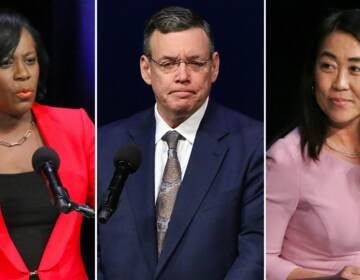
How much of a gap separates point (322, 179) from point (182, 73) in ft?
2.89

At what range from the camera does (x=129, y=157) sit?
11.8 feet

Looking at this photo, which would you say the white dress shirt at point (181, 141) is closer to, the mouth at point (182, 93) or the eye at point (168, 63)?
the mouth at point (182, 93)

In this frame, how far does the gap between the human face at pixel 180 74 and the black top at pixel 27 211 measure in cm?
72

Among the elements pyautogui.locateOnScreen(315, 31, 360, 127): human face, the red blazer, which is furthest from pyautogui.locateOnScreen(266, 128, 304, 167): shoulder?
the red blazer

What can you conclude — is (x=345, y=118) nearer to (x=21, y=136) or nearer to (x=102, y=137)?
(x=102, y=137)

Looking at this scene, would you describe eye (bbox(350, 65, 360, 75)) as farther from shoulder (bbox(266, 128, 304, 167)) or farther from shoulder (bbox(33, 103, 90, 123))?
shoulder (bbox(33, 103, 90, 123))

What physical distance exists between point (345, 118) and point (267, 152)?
432mm

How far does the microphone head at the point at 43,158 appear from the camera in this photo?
3.52 m

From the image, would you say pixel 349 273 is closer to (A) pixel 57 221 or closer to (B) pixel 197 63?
(B) pixel 197 63

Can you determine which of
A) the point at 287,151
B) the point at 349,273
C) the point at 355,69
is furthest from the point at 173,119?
the point at 349,273

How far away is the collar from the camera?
3680 mm

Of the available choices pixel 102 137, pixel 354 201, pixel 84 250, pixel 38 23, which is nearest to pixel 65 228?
pixel 84 250

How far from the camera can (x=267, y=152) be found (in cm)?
369

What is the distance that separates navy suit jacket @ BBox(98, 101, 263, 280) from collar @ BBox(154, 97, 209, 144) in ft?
0.10
